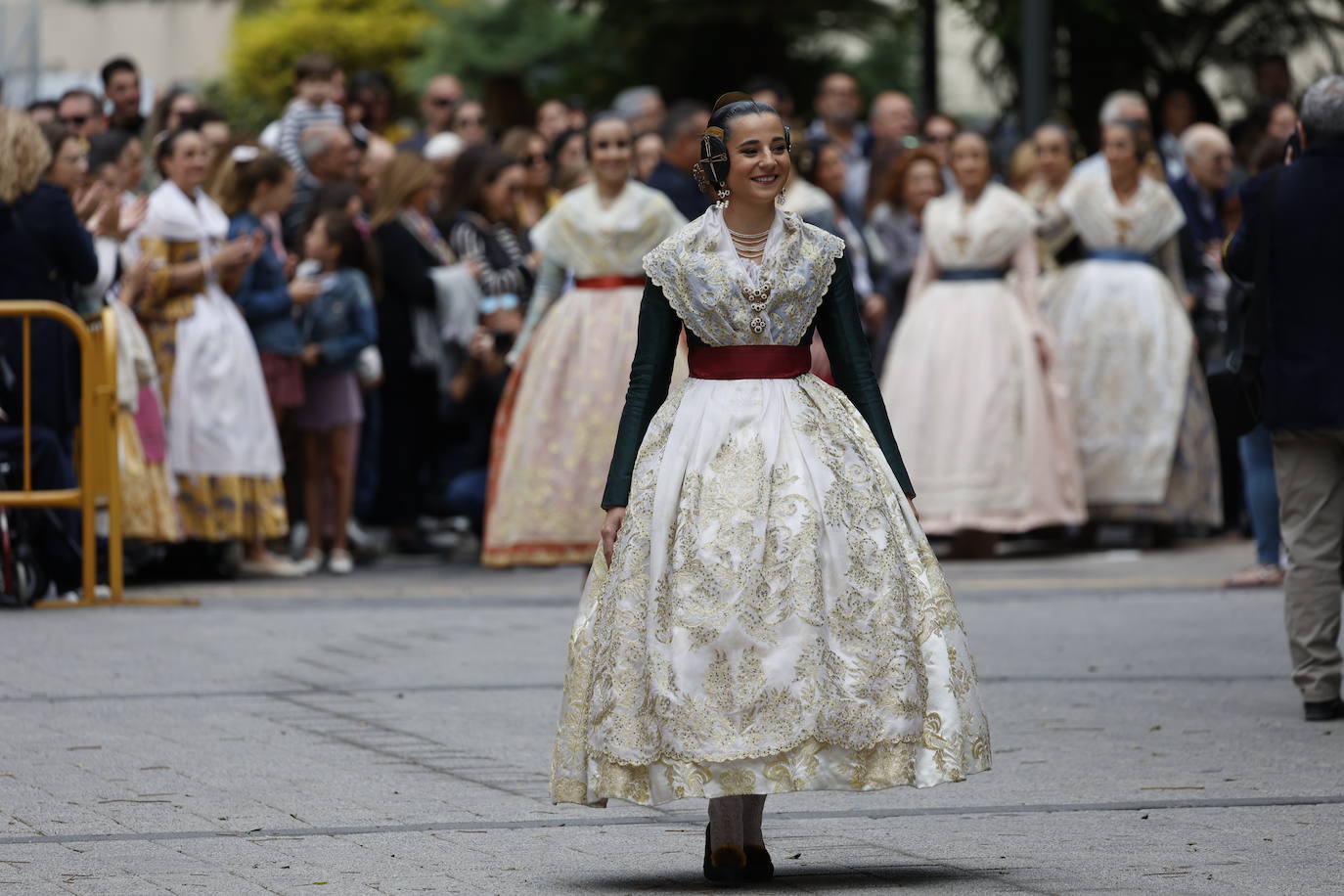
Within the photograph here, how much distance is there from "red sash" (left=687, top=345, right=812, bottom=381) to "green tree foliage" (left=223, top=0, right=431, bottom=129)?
147 ft

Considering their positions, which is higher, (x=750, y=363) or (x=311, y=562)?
(x=750, y=363)

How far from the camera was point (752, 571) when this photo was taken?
19.2 feet

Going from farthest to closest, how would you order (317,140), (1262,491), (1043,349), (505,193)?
1. (505,193)
2. (317,140)
3. (1043,349)
4. (1262,491)

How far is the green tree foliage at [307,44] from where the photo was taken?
50.9m

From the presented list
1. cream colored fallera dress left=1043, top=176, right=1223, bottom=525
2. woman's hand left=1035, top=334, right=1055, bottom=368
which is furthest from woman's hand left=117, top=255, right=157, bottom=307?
cream colored fallera dress left=1043, top=176, right=1223, bottom=525

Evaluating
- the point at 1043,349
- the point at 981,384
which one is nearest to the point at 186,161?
the point at 981,384

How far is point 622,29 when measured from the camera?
26969mm

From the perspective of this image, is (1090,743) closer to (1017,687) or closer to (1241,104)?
A: (1017,687)

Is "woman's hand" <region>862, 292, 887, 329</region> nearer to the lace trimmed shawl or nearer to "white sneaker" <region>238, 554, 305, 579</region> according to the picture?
"white sneaker" <region>238, 554, 305, 579</region>

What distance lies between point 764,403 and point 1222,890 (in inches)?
55.7

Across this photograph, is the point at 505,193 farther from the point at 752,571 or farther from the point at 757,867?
the point at 757,867

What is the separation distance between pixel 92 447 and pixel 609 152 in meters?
2.50

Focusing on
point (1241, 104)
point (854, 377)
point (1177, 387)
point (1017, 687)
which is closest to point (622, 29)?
point (1241, 104)

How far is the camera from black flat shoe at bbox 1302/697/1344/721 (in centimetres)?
828
